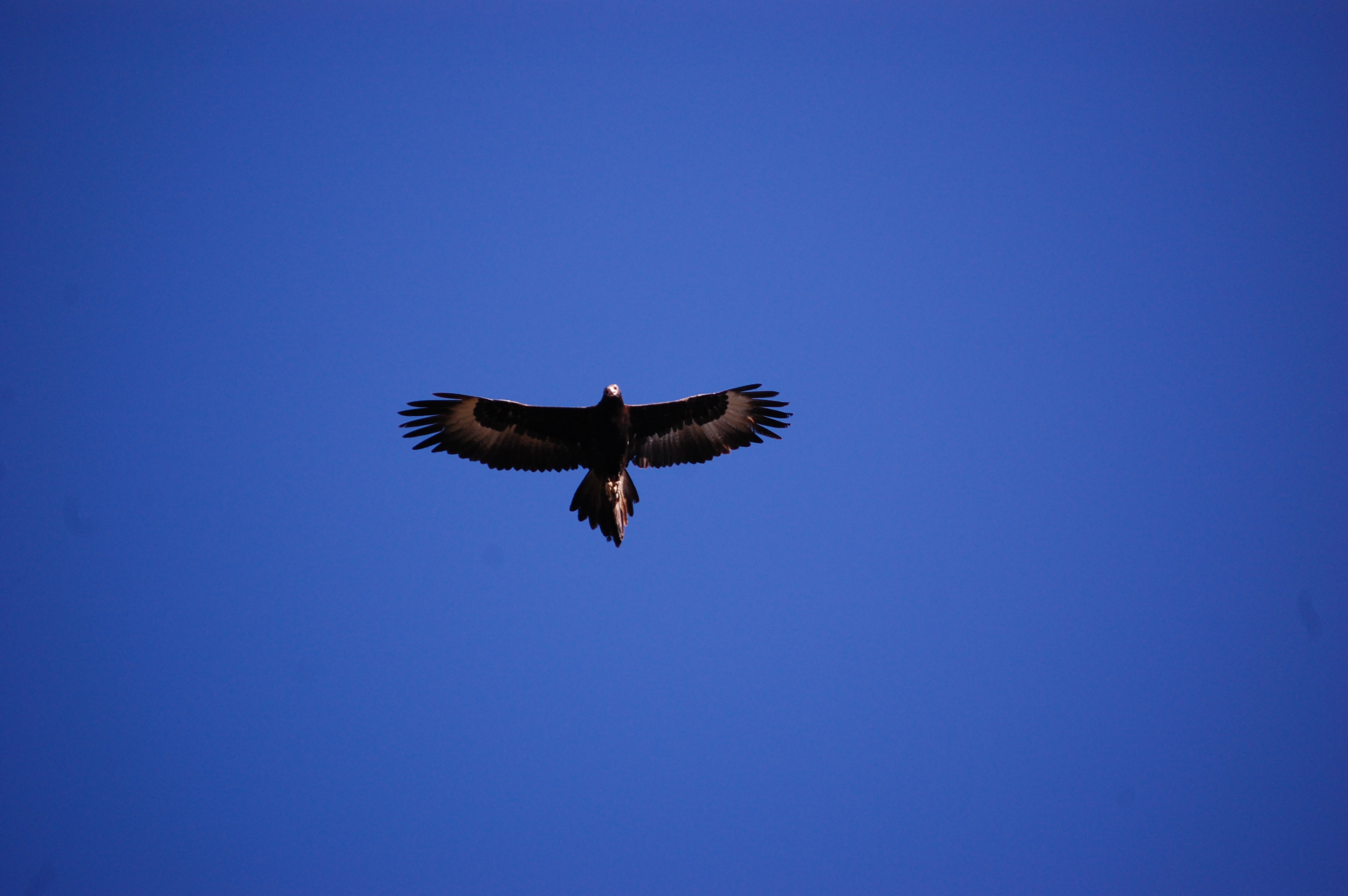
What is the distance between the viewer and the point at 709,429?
13.1 meters

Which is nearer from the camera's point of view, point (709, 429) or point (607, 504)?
point (607, 504)

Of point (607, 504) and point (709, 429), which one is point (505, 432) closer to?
point (607, 504)

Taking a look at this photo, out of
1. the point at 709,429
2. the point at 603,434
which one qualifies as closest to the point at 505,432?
the point at 603,434

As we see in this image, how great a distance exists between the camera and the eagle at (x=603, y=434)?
12.0m

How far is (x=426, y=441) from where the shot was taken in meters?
12.3

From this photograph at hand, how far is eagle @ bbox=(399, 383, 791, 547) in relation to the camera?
11984 millimetres

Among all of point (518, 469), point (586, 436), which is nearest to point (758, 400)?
point (586, 436)

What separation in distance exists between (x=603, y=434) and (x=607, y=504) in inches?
41.5

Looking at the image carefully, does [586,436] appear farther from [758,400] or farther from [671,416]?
[758,400]

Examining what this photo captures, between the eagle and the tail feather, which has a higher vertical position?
the eagle

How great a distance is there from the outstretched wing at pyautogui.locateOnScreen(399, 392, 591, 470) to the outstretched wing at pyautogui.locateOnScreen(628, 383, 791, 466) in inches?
44.5

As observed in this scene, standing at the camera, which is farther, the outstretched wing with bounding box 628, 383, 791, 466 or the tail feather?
the outstretched wing with bounding box 628, 383, 791, 466

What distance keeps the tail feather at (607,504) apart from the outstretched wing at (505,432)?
693mm

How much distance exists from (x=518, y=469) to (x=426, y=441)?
1.48 metres
